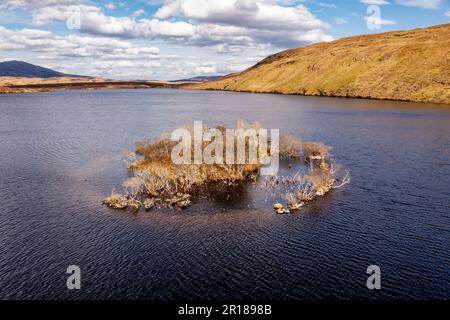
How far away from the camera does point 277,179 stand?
5000 cm

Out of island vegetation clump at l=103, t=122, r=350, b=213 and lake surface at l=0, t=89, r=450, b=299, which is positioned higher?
island vegetation clump at l=103, t=122, r=350, b=213

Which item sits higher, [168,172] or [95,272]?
[168,172]

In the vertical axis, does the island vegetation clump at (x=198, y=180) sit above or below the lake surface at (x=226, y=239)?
above

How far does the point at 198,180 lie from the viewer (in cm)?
4694

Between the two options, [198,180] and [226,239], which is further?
[198,180]

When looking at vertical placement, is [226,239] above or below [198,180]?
below

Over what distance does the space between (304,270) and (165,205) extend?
17.8 meters

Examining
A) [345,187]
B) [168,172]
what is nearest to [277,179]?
[345,187]

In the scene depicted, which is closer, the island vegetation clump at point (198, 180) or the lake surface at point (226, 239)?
the lake surface at point (226, 239)

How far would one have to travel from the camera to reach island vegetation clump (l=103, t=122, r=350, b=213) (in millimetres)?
41500

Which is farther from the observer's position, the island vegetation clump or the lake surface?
the island vegetation clump

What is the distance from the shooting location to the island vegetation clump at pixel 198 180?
136 ft
